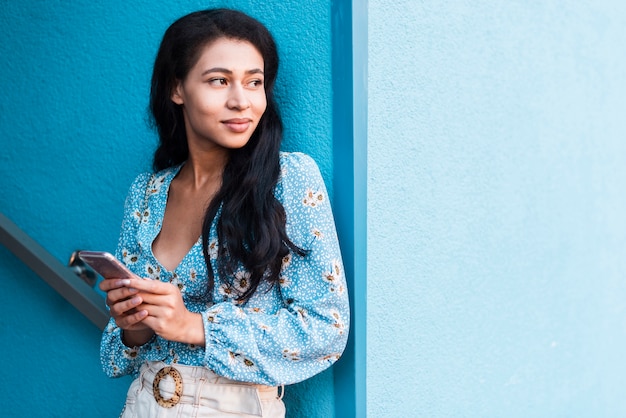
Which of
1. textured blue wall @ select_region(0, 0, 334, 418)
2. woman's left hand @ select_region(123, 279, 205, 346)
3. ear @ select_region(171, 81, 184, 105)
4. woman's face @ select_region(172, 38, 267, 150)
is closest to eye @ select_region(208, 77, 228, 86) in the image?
woman's face @ select_region(172, 38, 267, 150)

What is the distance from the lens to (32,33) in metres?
2.58

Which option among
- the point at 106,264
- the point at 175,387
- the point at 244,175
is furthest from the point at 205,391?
the point at 244,175

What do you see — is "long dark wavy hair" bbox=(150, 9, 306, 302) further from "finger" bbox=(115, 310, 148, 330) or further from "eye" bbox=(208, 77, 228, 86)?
"finger" bbox=(115, 310, 148, 330)

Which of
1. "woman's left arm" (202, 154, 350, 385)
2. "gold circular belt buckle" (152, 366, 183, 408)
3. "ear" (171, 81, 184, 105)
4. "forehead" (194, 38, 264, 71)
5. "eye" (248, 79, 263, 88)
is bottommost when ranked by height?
"gold circular belt buckle" (152, 366, 183, 408)

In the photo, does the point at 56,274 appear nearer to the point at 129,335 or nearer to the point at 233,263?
the point at 129,335

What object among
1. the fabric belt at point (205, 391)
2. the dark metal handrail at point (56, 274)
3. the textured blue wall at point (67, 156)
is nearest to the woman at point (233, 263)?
the fabric belt at point (205, 391)

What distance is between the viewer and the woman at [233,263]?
183 cm

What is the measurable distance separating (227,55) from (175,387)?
75 cm

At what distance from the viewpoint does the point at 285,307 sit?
1.93 meters
